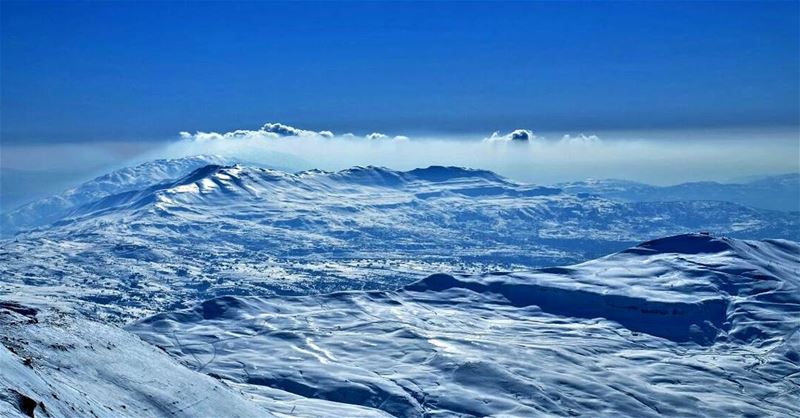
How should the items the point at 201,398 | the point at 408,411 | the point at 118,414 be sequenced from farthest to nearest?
the point at 408,411 → the point at 201,398 → the point at 118,414

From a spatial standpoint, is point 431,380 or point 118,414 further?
point 431,380

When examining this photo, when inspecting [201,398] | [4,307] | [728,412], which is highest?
[4,307]

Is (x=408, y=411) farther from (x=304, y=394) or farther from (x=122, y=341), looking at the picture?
(x=122, y=341)

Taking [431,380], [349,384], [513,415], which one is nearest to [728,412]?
[513,415]

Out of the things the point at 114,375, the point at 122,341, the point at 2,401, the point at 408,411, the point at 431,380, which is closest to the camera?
the point at 2,401

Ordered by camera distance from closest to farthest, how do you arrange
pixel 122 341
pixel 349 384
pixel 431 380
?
pixel 122 341 → pixel 349 384 → pixel 431 380

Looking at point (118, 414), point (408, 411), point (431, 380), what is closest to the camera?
point (118, 414)

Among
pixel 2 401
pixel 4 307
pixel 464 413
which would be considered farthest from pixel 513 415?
pixel 2 401

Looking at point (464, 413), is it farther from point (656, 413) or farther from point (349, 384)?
point (656, 413)

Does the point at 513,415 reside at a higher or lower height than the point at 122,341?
lower
